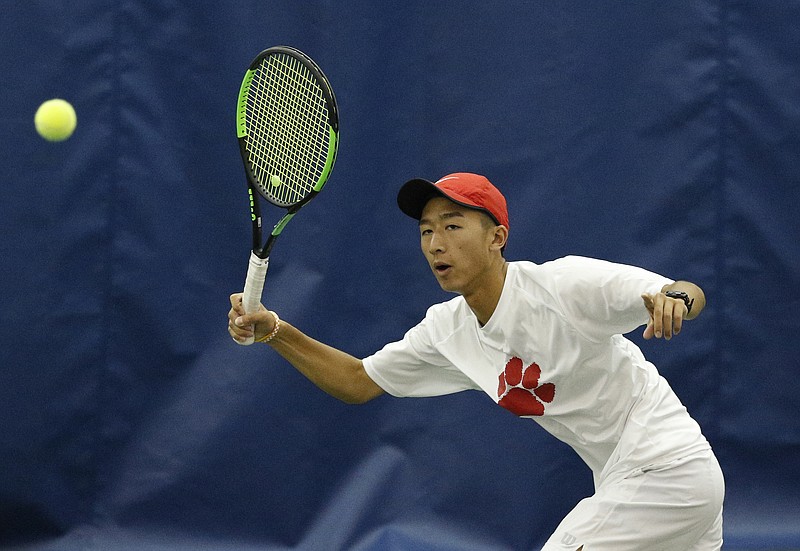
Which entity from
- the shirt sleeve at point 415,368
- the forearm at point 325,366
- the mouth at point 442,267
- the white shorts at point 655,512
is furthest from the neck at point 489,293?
the white shorts at point 655,512

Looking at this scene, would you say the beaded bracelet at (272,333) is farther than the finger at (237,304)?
Yes

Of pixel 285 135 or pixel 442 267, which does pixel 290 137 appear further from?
pixel 442 267

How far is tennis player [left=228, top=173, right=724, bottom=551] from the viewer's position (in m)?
2.98

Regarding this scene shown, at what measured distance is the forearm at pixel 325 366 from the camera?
11.1 feet

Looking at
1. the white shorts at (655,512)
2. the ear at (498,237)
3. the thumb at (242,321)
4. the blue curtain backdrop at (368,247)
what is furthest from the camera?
the blue curtain backdrop at (368,247)

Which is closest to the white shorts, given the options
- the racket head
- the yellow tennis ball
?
the racket head

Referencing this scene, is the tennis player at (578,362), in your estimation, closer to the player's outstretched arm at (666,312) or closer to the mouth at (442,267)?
the mouth at (442,267)

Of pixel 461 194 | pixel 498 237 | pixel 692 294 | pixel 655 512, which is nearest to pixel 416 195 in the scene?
pixel 461 194

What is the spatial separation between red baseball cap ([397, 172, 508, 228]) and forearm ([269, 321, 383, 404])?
50cm

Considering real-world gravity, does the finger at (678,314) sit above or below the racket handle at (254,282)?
above

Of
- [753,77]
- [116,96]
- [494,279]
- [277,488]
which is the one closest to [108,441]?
[277,488]

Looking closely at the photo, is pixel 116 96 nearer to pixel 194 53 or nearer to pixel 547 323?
pixel 194 53

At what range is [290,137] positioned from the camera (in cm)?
329

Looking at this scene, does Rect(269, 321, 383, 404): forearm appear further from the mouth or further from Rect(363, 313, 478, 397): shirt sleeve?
the mouth
